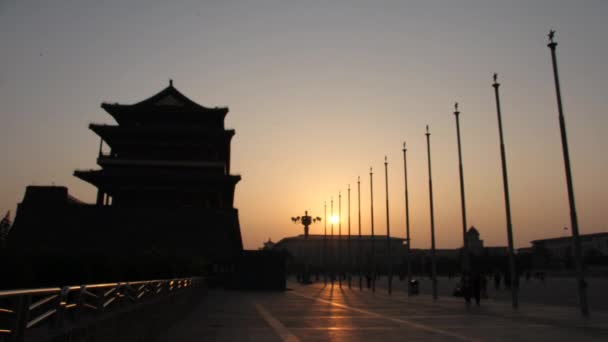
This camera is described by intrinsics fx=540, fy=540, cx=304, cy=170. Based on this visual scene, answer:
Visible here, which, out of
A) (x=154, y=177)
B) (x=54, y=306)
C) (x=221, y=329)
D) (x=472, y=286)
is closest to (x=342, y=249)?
(x=154, y=177)

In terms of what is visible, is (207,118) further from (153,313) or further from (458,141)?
(153,313)

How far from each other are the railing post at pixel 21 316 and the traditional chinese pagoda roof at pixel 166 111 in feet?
190

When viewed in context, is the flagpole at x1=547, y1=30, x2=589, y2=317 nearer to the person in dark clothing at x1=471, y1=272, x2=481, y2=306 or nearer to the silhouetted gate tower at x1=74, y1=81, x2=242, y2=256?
the person in dark clothing at x1=471, y1=272, x2=481, y2=306

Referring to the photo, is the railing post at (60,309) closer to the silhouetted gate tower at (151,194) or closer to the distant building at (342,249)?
the silhouetted gate tower at (151,194)

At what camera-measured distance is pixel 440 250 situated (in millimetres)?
172875

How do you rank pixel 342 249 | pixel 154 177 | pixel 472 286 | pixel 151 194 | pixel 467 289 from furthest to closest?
pixel 342 249 → pixel 151 194 → pixel 154 177 → pixel 472 286 → pixel 467 289

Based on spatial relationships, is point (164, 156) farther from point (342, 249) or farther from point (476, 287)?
point (342, 249)

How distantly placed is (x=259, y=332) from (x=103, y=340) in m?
7.13

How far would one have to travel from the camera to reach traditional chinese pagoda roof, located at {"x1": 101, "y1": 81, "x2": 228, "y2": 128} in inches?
2437

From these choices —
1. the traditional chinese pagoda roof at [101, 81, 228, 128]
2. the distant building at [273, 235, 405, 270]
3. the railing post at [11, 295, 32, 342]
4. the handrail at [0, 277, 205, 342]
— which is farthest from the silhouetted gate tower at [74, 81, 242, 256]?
the distant building at [273, 235, 405, 270]

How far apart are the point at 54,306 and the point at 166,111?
57.9 metres

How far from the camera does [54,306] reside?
6836 mm

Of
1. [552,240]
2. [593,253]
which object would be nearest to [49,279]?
[593,253]

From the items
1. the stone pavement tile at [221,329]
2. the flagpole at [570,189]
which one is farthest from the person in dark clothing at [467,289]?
the stone pavement tile at [221,329]
